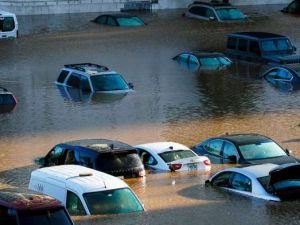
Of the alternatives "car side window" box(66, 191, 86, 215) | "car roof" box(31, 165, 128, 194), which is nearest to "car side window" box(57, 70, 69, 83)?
"car roof" box(31, 165, 128, 194)

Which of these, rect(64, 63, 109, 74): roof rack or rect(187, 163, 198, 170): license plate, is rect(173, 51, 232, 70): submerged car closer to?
rect(64, 63, 109, 74): roof rack

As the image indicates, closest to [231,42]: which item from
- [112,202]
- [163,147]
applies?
[163,147]

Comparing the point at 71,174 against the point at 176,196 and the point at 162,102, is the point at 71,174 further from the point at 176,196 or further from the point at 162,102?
the point at 162,102

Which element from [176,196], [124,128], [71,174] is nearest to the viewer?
[71,174]

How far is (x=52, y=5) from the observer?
189 feet

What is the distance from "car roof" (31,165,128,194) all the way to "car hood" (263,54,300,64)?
23.5m

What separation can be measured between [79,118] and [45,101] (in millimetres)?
3143

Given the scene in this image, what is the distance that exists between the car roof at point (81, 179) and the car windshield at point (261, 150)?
7030 millimetres

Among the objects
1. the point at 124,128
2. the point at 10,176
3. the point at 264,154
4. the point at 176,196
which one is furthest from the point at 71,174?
the point at 124,128

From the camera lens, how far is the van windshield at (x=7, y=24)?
1939 inches

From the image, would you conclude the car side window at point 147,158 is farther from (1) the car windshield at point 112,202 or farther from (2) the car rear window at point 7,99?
Answer: (2) the car rear window at point 7,99

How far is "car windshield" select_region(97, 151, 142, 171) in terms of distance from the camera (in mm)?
23016

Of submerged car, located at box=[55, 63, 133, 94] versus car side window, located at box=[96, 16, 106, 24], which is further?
car side window, located at box=[96, 16, 106, 24]

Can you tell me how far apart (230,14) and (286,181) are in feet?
117
